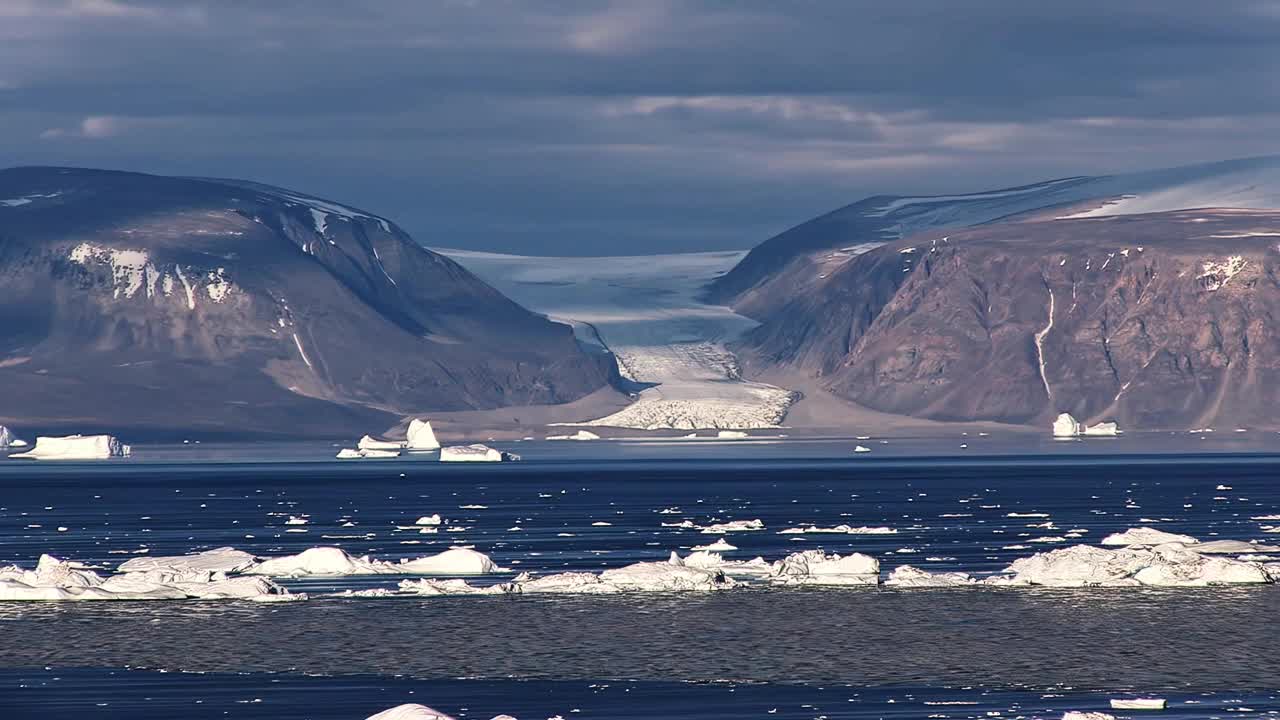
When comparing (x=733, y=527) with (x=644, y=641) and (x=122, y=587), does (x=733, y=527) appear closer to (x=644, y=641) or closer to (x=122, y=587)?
(x=122, y=587)

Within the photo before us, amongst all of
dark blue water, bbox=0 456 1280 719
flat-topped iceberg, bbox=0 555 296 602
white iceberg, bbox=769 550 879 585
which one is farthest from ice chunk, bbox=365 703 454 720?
white iceberg, bbox=769 550 879 585

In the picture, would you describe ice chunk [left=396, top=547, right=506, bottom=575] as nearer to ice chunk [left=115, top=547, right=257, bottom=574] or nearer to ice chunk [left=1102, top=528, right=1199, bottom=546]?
ice chunk [left=115, top=547, right=257, bottom=574]

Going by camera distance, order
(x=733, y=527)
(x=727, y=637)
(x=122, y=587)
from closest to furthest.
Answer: (x=727, y=637)
(x=122, y=587)
(x=733, y=527)

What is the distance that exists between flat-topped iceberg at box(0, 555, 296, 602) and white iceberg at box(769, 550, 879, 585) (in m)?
14.9

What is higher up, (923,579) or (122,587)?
(122,587)

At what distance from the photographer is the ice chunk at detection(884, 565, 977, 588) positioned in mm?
64062

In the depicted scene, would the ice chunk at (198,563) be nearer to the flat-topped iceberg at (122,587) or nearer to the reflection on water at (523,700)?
the flat-topped iceberg at (122,587)

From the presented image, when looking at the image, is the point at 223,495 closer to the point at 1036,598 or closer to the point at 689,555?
the point at 689,555

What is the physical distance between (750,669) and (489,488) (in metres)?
108

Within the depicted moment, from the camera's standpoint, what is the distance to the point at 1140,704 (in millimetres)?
40594

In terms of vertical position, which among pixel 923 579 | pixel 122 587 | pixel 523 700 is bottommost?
pixel 923 579

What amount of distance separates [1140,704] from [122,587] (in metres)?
31.5

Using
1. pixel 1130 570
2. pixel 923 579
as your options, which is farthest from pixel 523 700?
pixel 1130 570

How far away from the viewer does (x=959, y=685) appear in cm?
4441
